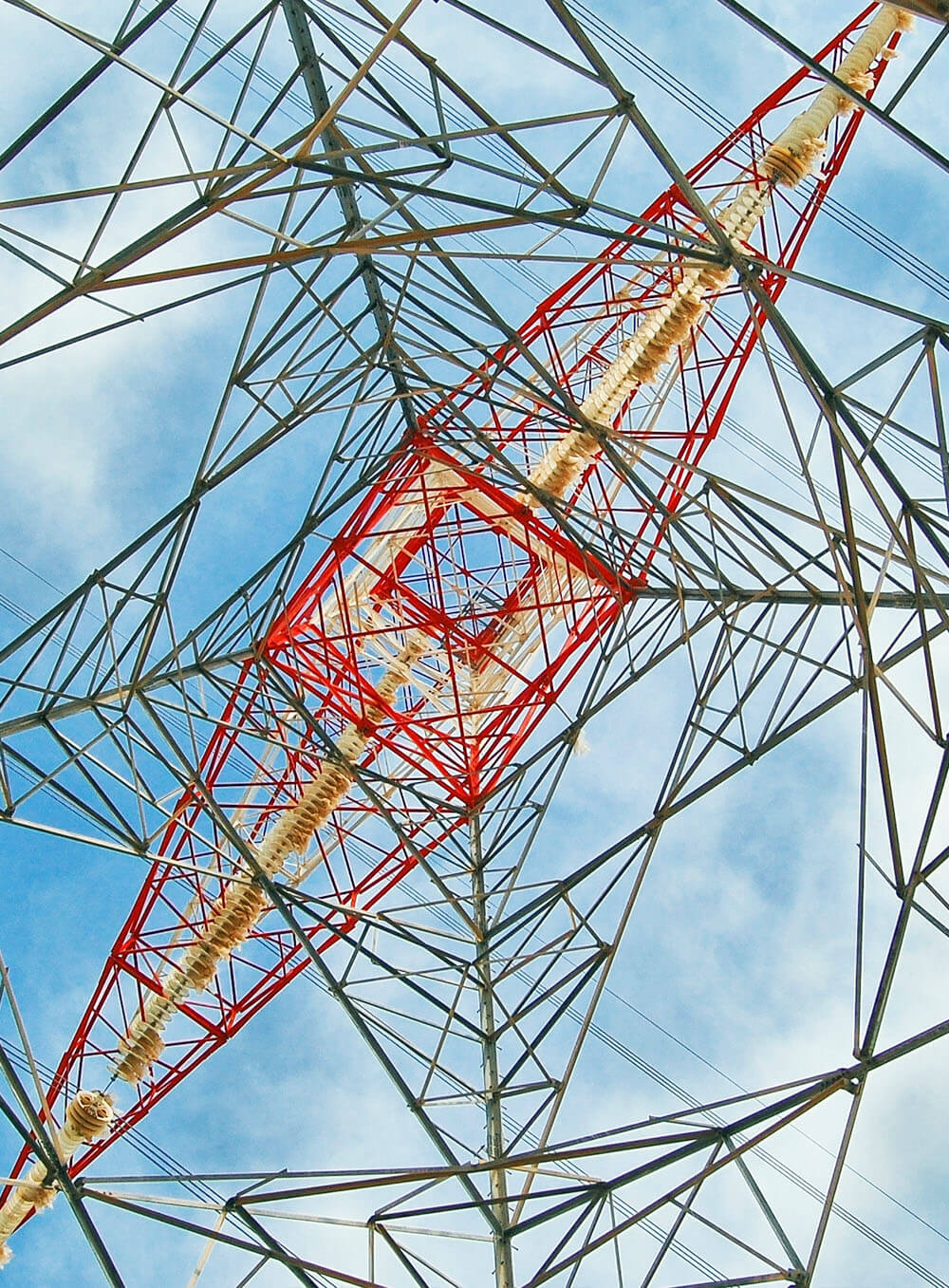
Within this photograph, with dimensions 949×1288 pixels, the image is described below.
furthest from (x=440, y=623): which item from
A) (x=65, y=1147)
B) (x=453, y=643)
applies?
(x=65, y=1147)

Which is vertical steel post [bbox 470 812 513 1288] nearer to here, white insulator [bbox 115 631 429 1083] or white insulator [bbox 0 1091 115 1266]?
white insulator [bbox 115 631 429 1083]

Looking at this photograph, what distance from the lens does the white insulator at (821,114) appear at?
20297mm

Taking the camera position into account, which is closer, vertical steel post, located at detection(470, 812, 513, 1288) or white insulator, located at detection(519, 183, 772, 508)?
vertical steel post, located at detection(470, 812, 513, 1288)

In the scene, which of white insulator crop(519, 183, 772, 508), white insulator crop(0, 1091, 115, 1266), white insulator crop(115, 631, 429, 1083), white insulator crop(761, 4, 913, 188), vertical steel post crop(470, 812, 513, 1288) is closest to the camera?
vertical steel post crop(470, 812, 513, 1288)

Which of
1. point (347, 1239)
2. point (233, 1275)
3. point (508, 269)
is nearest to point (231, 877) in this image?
point (508, 269)

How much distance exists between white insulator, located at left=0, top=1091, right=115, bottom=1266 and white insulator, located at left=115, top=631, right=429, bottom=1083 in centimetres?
62

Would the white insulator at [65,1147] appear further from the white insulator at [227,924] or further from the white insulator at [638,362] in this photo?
the white insulator at [638,362]

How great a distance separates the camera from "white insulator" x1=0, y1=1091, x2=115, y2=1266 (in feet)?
57.0

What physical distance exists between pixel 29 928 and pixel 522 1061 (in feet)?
94.1

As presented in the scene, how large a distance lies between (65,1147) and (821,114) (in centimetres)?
1799

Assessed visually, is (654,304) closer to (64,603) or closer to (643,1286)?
(64,603)

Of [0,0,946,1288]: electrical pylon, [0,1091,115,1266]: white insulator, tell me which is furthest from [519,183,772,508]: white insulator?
[0,1091,115,1266]: white insulator

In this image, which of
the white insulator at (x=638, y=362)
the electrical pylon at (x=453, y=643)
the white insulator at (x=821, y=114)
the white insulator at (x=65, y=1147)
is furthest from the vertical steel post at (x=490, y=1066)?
the white insulator at (x=821, y=114)

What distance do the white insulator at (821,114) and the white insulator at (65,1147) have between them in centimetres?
1583
